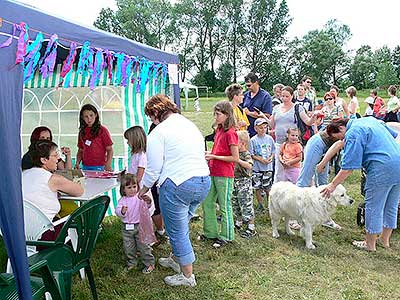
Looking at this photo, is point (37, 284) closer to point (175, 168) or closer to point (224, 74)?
point (175, 168)

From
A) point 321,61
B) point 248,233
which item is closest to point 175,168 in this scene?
point 248,233

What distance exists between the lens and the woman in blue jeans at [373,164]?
3549mm

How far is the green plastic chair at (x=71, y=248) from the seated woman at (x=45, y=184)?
0.33 m

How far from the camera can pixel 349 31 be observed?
55.9 meters

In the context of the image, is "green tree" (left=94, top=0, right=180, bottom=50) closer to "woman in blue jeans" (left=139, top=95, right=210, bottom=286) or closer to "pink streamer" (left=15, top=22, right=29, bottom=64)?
"woman in blue jeans" (left=139, top=95, right=210, bottom=286)

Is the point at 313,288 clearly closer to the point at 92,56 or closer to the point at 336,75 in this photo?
the point at 92,56

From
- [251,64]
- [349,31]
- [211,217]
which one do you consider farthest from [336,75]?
[211,217]

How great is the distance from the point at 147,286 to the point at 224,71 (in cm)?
4445

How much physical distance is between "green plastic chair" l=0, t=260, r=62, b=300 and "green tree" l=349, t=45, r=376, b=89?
44.3 meters

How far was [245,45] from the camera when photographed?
47844mm

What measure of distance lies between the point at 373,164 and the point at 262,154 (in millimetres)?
1354

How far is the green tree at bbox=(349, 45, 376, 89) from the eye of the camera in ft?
139

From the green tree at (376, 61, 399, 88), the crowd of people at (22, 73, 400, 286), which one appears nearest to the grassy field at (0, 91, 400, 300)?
the crowd of people at (22, 73, 400, 286)

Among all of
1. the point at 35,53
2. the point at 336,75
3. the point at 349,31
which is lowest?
the point at 35,53
